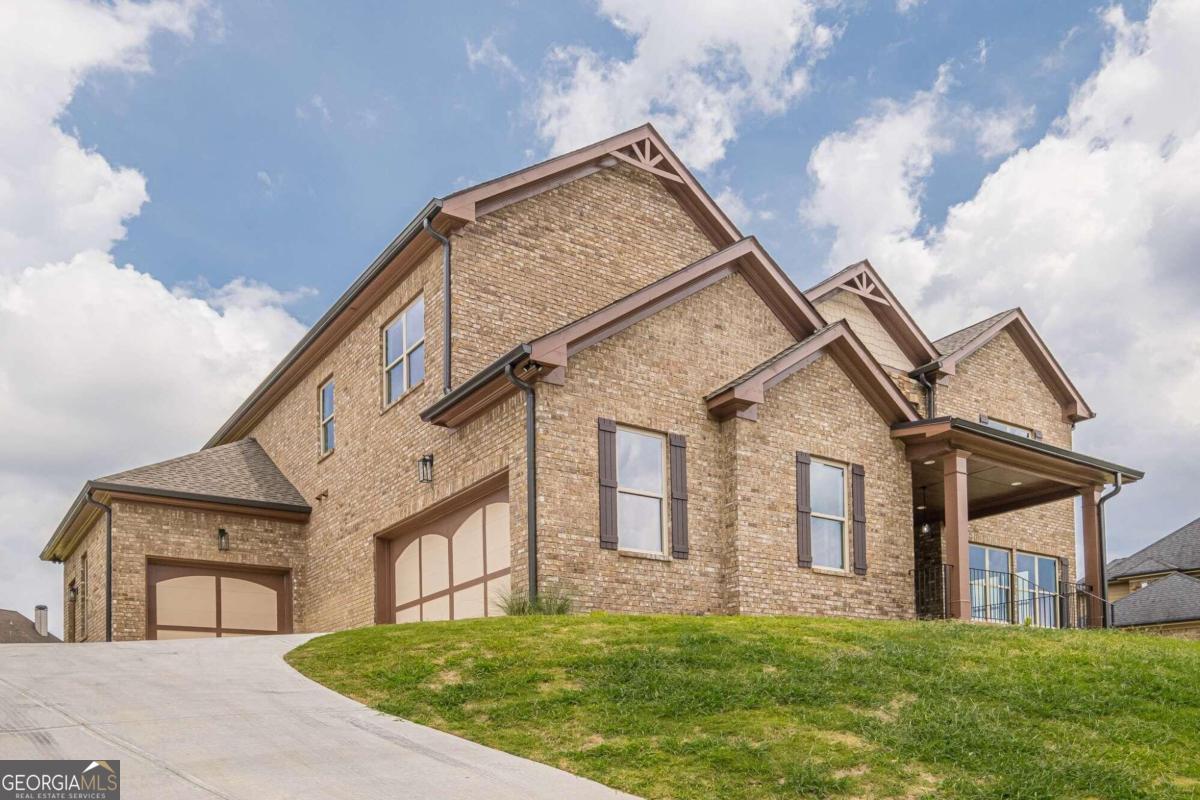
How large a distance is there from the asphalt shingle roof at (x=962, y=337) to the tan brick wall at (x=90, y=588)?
59.7 feet

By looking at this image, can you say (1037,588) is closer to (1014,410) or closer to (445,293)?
(1014,410)

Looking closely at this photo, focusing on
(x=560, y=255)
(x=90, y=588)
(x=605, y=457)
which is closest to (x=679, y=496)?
(x=605, y=457)

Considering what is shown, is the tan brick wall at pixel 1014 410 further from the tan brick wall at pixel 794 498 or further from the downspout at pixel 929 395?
the tan brick wall at pixel 794 498

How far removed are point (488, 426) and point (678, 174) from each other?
741cm

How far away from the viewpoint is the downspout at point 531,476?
54.6 ft

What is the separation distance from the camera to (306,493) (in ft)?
84.1

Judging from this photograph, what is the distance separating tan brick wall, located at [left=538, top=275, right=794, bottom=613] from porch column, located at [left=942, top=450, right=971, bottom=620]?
372 cm

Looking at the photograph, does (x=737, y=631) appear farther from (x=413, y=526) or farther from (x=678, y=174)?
(x=678, y=174)

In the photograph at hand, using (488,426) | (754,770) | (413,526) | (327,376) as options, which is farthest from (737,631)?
(327,376)

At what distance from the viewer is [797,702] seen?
10.9 metres

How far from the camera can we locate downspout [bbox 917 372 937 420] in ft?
84.9

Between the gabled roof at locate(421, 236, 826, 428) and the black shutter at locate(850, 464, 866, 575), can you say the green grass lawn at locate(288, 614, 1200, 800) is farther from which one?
the black shutter at locate(850, 464, 866, 575)

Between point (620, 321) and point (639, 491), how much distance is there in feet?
8.39

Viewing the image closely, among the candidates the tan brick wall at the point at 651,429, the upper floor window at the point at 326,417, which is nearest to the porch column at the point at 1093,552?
Result: the tan brick wall at the point at 651,429
